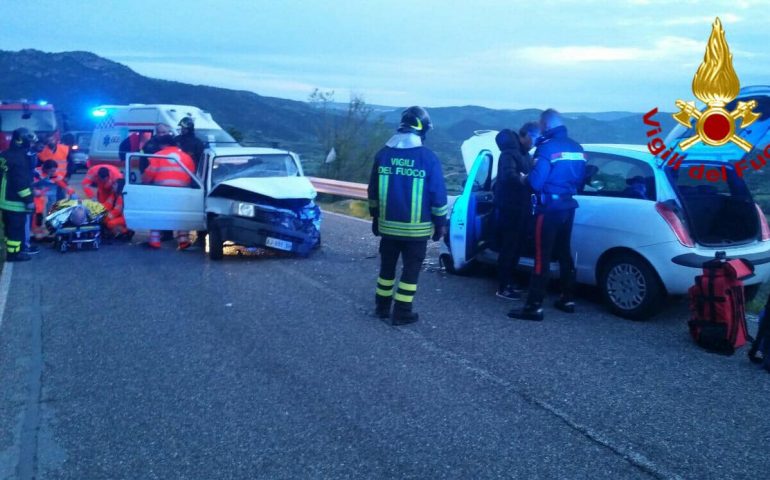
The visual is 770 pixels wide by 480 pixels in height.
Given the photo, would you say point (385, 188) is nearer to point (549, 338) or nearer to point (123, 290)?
point (549, 338)

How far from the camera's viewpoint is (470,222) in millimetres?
8562

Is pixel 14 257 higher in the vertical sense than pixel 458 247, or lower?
lower

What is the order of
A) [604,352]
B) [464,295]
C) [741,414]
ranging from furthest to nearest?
1. [464,295]
2. [604,352]
3. [741,414]

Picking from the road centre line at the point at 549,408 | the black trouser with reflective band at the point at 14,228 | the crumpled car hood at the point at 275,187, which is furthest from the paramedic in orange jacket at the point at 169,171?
the road centre line at the point at 549,408

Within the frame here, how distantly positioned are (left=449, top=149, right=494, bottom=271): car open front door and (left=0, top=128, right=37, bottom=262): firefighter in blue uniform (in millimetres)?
6381

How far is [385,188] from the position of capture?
23.5 feet

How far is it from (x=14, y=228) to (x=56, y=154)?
271 centimetres

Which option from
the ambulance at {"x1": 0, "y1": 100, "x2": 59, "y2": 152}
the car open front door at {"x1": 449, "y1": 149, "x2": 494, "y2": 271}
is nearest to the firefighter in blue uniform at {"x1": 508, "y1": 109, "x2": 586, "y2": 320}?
the car open front door at {"x1": 449, "y1": 149, "x2": 494, "y2": 271}

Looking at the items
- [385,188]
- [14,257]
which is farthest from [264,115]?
[385,188]

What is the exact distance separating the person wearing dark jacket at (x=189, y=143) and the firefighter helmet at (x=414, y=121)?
648 cm

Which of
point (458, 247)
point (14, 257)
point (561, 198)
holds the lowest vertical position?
point (14, 257)

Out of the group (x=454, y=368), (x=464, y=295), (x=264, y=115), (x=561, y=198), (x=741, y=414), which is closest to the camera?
(x=741, y=414)

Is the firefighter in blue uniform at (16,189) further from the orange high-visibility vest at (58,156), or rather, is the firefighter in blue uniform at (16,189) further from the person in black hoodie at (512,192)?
the person in black hoodie at (512,192)

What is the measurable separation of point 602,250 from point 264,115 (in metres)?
52.1
